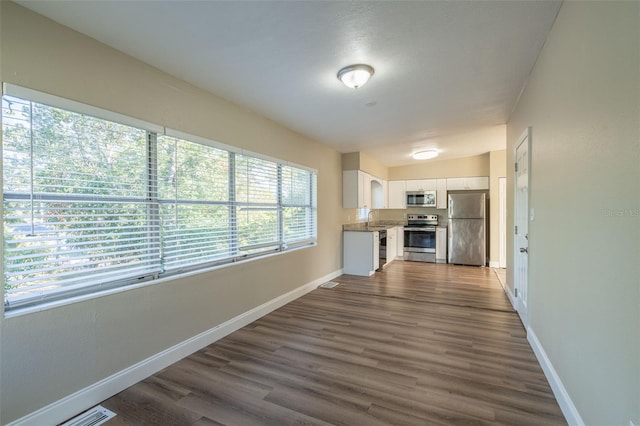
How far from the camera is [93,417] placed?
6.28ft

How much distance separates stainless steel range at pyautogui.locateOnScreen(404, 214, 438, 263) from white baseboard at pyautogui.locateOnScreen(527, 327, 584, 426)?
461 centimetres

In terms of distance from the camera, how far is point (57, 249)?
189cm

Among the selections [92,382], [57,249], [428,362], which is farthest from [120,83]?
[428,362]

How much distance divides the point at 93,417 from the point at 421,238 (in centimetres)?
690

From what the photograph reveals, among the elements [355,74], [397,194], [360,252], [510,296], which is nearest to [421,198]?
[397,194]

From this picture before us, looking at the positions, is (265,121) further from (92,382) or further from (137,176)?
(92,382)

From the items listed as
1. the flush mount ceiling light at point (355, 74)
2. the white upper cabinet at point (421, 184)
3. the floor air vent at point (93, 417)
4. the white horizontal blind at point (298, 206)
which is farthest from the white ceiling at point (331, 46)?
the white upper cabinet at point (421, 184)

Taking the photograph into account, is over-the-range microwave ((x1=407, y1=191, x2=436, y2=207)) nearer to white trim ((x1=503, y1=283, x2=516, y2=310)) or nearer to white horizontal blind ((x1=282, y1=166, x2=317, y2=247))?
white trim ((x1=503, y1=283, x2=516, y2=310))

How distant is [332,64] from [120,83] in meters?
1.71

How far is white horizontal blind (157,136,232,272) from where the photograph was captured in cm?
258

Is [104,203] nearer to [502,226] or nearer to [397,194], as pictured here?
[397,194]

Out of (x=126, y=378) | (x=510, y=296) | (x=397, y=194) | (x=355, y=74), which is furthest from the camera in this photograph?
(x=397, y=194)

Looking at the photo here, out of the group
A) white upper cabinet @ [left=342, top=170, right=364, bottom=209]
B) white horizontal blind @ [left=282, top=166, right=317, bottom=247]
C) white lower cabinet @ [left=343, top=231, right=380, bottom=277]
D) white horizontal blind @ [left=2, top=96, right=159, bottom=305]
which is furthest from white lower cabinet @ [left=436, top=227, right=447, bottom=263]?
white horizontal blind @ [left=2, top=96, right=159, bottom=305]

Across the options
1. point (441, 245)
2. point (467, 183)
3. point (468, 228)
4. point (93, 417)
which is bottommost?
point (93, 417)
